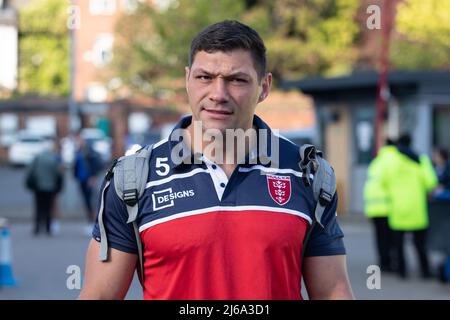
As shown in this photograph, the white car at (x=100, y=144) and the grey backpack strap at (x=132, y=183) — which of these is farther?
the white car at (x=100, y=144)

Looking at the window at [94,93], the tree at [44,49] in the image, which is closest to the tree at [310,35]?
the tree at [44,49]

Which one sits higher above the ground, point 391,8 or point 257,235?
point 391,8

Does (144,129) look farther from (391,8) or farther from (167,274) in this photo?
(167,274)

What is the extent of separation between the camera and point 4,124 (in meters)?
61.9

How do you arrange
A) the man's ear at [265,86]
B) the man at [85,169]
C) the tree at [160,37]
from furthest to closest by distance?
the tree at [160,37] < the man at [85,169] < the man's ear at [265,86]

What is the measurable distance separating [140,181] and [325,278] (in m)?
0.68

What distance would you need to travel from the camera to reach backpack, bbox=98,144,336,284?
3555 mm

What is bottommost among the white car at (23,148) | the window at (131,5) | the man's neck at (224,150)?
the man's neck at (224,150)

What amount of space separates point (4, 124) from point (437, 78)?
3960 centimetres

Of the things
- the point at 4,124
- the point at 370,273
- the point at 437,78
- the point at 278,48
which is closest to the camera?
the point at 370,273

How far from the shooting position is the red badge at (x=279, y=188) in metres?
3.56

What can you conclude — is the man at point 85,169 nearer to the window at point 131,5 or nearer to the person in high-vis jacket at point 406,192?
the person in high-vis jacket at point 406,192
